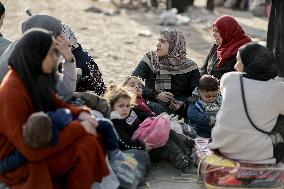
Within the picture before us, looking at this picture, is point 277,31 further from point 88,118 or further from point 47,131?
point 47,131

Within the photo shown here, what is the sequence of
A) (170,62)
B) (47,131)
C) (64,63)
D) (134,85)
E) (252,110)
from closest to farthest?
(47,131)
(252,110)
(64,63)
(134,85)
(170,62)

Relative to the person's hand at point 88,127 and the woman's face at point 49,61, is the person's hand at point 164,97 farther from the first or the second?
the woman's face at point 49,61

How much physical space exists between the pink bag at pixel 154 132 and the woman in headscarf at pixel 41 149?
867mm

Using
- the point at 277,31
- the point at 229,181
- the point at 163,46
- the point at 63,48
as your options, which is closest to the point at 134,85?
the point at 163,46

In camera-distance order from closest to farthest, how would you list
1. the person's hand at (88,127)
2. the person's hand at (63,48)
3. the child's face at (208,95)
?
the person's hand at (88,127), the person's hand at (63,48), the child's face at (208,95)

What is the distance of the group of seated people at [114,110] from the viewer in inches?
141

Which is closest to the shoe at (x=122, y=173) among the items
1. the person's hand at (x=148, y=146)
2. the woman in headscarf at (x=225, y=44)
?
the person's hand at (x=148, y=146)

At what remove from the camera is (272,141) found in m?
4.21

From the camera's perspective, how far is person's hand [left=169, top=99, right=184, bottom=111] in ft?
17.9

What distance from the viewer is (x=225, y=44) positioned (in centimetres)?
573

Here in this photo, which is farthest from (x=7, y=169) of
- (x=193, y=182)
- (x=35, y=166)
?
(x=193, y=182)

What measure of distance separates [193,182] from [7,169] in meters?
1.57

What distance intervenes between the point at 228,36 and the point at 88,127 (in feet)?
8.18

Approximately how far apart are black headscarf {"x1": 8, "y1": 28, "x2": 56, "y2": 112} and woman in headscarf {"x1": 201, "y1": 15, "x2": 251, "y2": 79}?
2.47 meters
